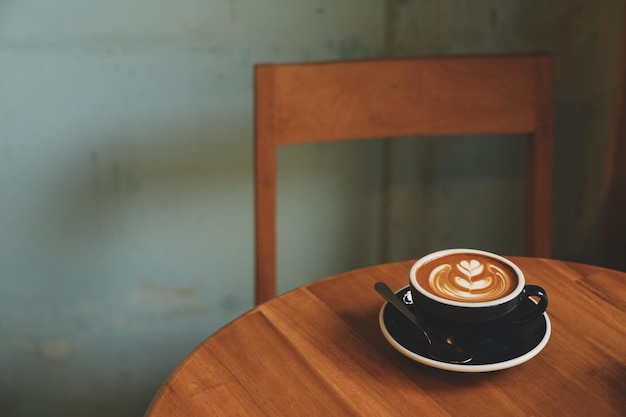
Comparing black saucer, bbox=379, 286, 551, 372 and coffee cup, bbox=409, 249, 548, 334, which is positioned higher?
coffee cup, bbox=409, 249, 548, 334

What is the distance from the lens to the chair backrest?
1.15 m

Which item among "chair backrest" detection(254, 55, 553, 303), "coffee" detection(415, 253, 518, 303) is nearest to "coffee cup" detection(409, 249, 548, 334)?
"coffee" detection(415, 253, 518, 303)

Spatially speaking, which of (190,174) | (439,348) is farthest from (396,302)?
(190,174)

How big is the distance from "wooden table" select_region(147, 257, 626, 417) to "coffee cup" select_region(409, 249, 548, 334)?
0.05 meters

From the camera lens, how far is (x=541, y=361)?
78cm

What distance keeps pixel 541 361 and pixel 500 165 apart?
0.97 m

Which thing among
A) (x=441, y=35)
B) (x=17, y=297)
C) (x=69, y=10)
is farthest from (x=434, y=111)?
(x=17, y=297)

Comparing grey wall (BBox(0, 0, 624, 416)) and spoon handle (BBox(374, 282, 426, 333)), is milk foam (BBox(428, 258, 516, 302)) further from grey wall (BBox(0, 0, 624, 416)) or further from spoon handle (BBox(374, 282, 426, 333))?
grey wall (BBox(0, 0, 624, 416))

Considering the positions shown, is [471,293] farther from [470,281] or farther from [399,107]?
[399,107]

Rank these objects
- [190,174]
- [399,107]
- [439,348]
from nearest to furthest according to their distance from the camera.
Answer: [439,348] < [399,107] < [190,174]

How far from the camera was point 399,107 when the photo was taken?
Result: 47.4 inches

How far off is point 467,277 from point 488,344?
7cm

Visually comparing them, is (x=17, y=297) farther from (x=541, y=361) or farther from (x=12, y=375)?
(x=541, y=361)

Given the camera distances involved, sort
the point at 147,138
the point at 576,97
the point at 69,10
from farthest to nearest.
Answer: the point at 576,97 < the point at 147,138 < the point at 69,10
